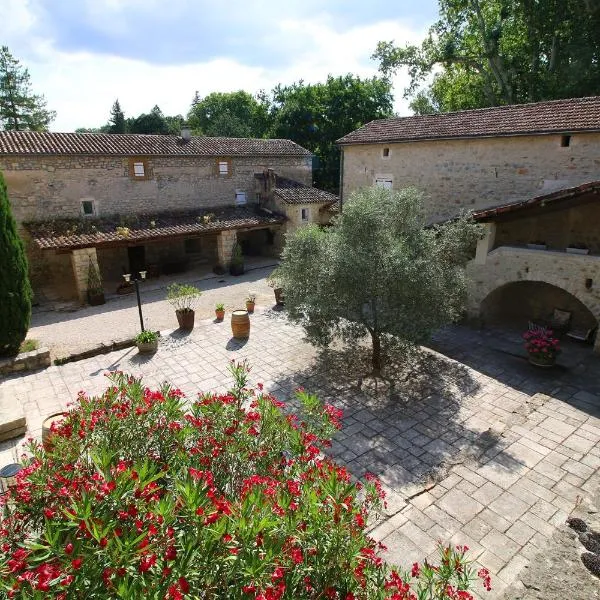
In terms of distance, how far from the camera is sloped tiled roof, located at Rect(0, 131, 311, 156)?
16.2 meters

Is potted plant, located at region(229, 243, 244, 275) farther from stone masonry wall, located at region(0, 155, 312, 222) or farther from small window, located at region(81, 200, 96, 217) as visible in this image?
small window, located at region(81, 200, 96, 217)

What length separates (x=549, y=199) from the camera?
33.9ft

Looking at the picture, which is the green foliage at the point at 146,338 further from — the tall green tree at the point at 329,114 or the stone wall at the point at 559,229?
the tall green tree at the point at 329,114

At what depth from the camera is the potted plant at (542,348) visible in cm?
997

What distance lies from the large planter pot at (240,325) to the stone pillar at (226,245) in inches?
339

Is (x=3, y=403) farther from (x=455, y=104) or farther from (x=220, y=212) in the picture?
(x=455, y=104)

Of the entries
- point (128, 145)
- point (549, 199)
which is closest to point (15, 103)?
point (128, 145)

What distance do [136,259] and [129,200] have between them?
303cm

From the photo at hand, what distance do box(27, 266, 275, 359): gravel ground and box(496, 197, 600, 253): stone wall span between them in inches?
347

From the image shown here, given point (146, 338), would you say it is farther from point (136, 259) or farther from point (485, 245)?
point (136, 259)

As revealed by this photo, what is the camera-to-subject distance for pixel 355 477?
6613 millimetres

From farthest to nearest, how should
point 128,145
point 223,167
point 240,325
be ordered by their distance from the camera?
point 223,167
point 128,145
point 240,325

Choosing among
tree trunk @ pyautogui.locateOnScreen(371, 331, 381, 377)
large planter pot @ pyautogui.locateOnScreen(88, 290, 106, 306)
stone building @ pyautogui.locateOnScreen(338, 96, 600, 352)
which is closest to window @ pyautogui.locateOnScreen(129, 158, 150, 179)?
large planter pot @ pyautogui.locateOnScreen(88, 290, 106, 306)

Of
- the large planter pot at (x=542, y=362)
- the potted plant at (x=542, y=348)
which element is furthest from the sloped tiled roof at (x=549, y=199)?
the large planter pot at (x=542, y=362)
